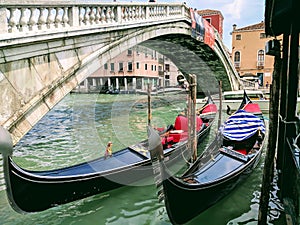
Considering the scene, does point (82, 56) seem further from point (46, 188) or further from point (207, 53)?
point (207, 53)

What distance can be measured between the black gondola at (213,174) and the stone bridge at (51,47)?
49.0 inches

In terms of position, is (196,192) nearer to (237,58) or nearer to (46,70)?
(46,70)

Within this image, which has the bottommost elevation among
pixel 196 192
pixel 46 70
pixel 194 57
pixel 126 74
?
pixel 196 192

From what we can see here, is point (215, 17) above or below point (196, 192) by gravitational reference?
above

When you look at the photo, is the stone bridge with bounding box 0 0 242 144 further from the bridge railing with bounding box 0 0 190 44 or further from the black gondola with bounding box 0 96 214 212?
the black gondola with bounding box 0 96 214 212

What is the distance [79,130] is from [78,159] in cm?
169

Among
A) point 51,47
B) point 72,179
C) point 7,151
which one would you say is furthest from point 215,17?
point 7,151

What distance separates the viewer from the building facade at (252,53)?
1347cm

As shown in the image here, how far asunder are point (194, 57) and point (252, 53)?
6862 millimetres

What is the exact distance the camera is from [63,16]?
2527 millimetres

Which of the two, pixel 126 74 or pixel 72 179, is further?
pixel 126 74

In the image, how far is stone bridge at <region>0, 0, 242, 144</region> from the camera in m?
2.08

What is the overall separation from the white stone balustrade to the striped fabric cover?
1629 millimetres

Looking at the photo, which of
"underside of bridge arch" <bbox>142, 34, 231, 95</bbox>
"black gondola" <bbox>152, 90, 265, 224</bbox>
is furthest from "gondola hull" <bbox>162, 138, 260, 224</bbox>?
"underside of bridge arch" <bbox>142, 34, 231, 95</bbox>
